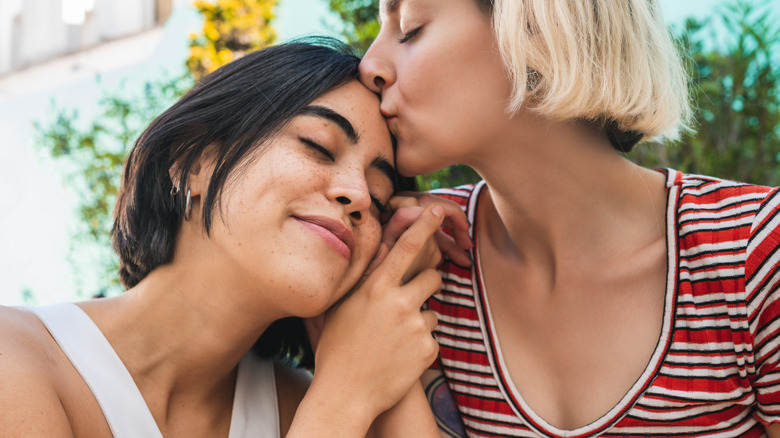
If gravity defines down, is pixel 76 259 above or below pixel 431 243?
below

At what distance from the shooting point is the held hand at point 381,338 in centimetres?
191

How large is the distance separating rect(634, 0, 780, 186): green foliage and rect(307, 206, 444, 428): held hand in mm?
2060

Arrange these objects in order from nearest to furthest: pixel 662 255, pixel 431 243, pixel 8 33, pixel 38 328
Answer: pixel 38 328 < pixel 662 255 < pixel 431 243 < pixel 8 33

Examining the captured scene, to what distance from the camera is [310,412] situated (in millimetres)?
1804

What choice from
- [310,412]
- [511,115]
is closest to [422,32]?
[511,115]

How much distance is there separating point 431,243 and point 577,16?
2.94ft

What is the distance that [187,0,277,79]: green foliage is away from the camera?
5.01 metres

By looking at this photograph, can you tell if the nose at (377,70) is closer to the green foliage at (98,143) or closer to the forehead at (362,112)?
the forehead at (362,112)

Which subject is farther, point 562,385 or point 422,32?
point 562,385

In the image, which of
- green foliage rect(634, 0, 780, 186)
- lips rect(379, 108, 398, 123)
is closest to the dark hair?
lips rect(379, 108, 398, 123)

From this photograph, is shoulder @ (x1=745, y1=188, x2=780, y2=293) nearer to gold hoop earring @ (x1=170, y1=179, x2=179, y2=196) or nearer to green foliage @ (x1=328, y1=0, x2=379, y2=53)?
gold hoop earring @ (x1=170, y1=179, x2=179, y2=196)

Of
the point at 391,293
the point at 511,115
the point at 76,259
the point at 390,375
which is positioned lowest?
the point at 76,259

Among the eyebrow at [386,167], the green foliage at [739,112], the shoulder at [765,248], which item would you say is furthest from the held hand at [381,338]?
the green foliage at [739,112]

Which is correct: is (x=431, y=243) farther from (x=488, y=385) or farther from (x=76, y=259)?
(x=76, y=259)
